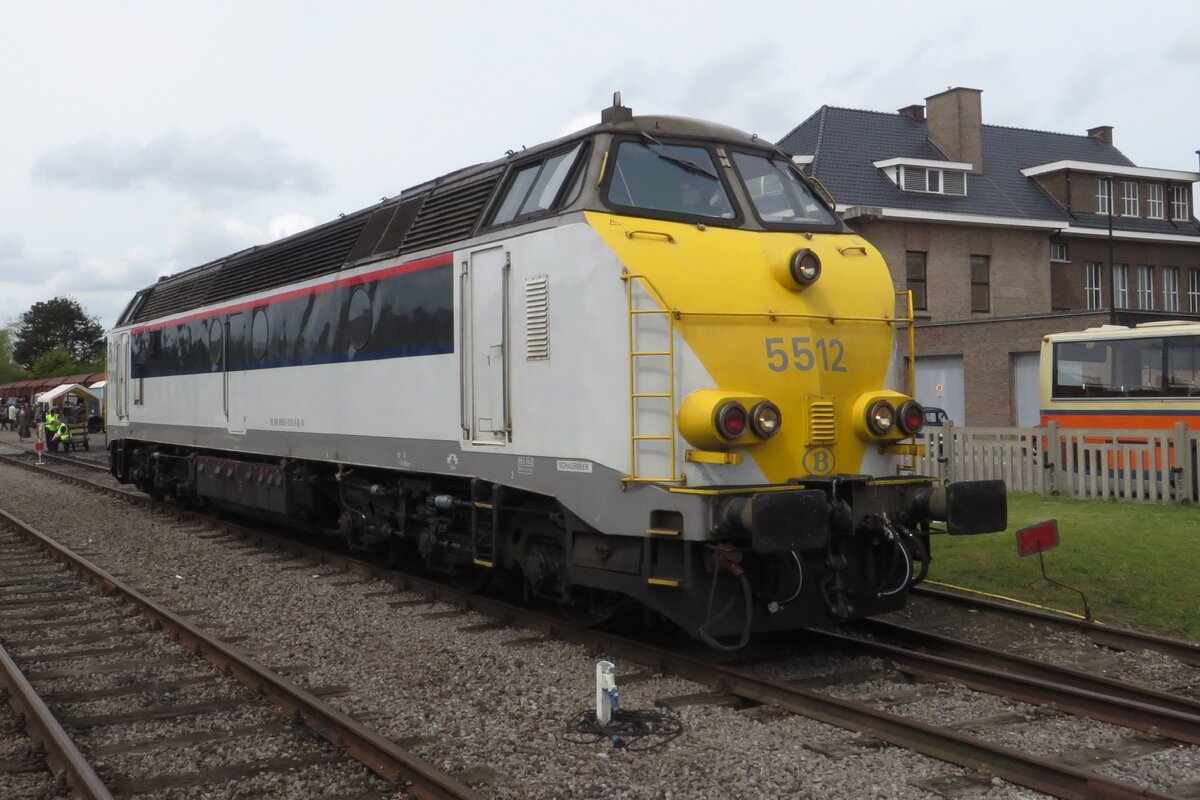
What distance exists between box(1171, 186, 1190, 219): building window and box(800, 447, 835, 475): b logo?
39167 mm

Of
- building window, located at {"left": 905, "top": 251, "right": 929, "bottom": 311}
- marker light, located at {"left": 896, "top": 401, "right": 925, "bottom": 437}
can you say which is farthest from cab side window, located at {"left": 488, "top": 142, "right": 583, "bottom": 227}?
building window, located at {"left": 905, "top": 251, "right": 929, "bottom": 311}

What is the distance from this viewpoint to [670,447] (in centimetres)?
687

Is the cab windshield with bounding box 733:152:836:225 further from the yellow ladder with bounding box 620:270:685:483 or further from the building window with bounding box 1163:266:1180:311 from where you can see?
the building window with bounding box 1163:266:1180:311

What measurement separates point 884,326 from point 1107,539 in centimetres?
570

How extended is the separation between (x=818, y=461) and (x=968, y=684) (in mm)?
1699

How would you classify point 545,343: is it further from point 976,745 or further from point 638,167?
point 976,745

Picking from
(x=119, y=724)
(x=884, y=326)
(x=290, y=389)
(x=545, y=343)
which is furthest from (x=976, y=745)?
(x=290, y=389)

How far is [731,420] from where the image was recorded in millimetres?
6699

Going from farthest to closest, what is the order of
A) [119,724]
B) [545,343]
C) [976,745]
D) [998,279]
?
[998,279] < [545,343] < [119,724] < [976,745]

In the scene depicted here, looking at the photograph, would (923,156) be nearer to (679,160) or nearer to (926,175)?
(926,175)

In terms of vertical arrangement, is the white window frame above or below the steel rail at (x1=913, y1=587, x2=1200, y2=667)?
above

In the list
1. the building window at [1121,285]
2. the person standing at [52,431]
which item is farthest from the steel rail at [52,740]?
the building window at [1121,285]

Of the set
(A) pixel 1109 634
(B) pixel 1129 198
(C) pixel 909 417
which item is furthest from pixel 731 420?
(B) pixel 1129 198

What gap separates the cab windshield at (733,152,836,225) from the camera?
8078 millimetres
